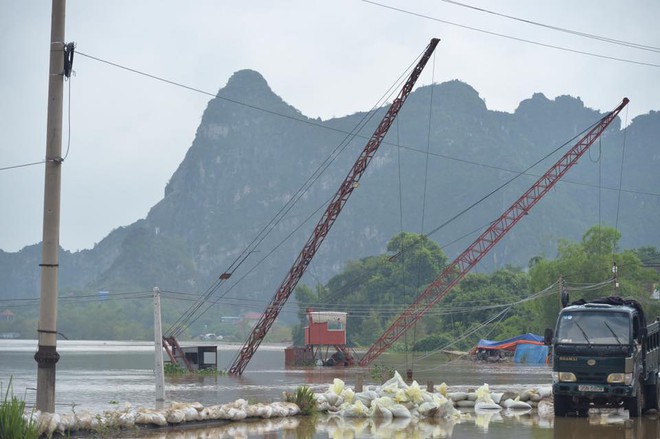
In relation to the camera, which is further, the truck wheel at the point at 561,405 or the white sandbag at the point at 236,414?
the truck wheel at the point at 561,405

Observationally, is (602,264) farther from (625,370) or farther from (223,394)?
(625,370)

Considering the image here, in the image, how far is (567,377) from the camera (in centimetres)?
2395

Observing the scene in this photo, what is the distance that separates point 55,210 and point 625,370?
43.9 ft

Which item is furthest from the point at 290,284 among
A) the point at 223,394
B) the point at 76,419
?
the point at 76,419

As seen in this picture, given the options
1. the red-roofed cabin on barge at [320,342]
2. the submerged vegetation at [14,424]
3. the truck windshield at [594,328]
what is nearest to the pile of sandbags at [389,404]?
the truck windshield at [594,328]

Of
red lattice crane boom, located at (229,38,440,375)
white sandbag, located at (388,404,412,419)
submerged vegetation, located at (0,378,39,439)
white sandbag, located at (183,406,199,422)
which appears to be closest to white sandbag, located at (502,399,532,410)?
white sandbag, located at (388,404,412,419)

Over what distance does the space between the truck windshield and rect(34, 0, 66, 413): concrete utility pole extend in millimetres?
12239

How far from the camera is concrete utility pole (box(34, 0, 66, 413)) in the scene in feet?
59.1

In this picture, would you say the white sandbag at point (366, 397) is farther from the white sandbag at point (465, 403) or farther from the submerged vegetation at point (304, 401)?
the white sandbag at point (465, 403)

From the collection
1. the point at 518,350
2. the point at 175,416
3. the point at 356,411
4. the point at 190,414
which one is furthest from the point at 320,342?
Result: the point at 175,416

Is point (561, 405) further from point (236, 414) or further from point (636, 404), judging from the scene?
point (236, 414)

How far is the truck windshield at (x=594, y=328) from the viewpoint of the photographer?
2395cm

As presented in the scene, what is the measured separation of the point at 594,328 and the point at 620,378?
56.0 inches

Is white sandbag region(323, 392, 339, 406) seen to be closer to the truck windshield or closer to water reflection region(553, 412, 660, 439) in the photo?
water reflection region(553, 412, 660, 439)
